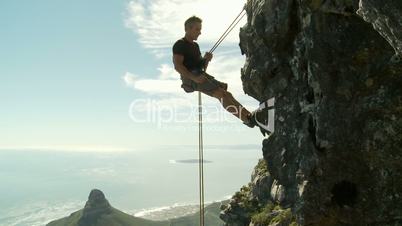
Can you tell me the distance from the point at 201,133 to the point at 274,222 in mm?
6306

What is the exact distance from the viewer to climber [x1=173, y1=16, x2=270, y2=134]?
56.2 ft

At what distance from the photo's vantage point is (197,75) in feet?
57.4

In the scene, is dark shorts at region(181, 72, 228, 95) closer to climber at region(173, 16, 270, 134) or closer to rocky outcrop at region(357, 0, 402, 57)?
climber at region(173, 16, 270, 134)

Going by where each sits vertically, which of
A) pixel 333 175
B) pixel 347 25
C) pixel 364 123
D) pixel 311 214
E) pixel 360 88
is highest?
pixel 347 25

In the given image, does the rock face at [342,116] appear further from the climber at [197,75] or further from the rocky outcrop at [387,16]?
the climber at [197,75]

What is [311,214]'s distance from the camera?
436 inches

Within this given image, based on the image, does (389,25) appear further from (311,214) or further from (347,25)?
(311,214)

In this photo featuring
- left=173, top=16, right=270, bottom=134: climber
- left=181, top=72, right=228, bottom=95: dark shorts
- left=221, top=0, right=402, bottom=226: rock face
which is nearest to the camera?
left=221, top=0, right=402, bottom=226: rock face

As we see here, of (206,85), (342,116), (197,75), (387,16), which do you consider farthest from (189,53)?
(387,16)

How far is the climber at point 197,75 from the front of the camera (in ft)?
56.2

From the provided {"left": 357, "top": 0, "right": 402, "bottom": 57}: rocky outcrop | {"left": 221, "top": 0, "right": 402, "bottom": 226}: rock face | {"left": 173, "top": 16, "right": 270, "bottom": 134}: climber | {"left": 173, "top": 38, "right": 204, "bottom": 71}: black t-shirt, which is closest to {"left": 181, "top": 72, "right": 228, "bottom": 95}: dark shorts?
{"left": 173, "top": 16, "right": 270, "bottom": 134}: climber

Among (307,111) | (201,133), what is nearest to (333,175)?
(307,111)

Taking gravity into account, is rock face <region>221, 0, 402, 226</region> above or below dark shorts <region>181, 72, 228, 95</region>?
below

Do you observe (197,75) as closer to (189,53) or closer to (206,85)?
(206,85)
